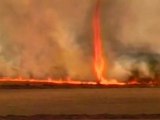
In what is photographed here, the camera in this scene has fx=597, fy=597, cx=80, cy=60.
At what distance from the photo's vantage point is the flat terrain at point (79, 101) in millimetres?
2516

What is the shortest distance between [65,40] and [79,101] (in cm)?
42

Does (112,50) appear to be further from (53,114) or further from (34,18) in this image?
(53,114)

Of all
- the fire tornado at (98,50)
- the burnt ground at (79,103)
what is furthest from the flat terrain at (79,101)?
the fire tornado at (98,50)

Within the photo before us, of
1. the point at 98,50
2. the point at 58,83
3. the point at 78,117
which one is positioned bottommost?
the point at 78,117

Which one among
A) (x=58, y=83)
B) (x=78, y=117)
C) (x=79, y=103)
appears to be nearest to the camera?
(x=78, y=117)

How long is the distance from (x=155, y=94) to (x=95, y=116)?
0.45 meters

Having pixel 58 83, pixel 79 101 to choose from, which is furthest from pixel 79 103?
pixel 58 83

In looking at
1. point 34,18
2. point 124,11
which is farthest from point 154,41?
point 34,18

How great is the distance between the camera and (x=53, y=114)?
2453 mm

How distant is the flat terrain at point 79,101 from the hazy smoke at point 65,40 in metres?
0.14

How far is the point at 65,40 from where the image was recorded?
2936mm

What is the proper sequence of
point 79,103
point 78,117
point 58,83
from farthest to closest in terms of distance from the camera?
point 58,83
point 79,103
point 78,117

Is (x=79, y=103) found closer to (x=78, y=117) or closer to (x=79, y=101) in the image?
(x=79, y=101)

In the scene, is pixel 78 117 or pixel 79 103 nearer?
pixel 78 117
